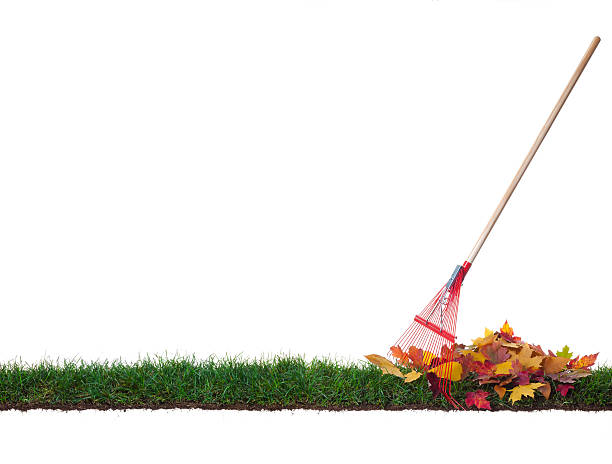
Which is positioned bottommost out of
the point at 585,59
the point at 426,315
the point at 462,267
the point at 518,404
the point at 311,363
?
the point at 518,404

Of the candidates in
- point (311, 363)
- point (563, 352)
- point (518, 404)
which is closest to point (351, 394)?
point (311, 363)

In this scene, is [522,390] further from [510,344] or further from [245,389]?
[245,389]

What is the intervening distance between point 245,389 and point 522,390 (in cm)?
170

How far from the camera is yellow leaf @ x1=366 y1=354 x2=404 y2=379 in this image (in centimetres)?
429

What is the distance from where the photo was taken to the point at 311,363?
4.48m

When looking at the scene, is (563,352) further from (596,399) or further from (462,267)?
(462,267)

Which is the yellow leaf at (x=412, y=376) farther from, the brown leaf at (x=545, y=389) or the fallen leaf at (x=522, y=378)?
the brown leaf at (x=545, y=389)

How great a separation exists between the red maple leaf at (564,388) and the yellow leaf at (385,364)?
1.00 metres

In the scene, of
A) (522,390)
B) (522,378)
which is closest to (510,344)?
(522,378)

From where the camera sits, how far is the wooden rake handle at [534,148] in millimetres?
4457

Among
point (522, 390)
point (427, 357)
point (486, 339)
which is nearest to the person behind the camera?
point (522, 390)

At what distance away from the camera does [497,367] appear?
13.7 ft

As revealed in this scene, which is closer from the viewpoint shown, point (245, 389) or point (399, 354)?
point (245, 389)

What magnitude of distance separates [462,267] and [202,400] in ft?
6.19
